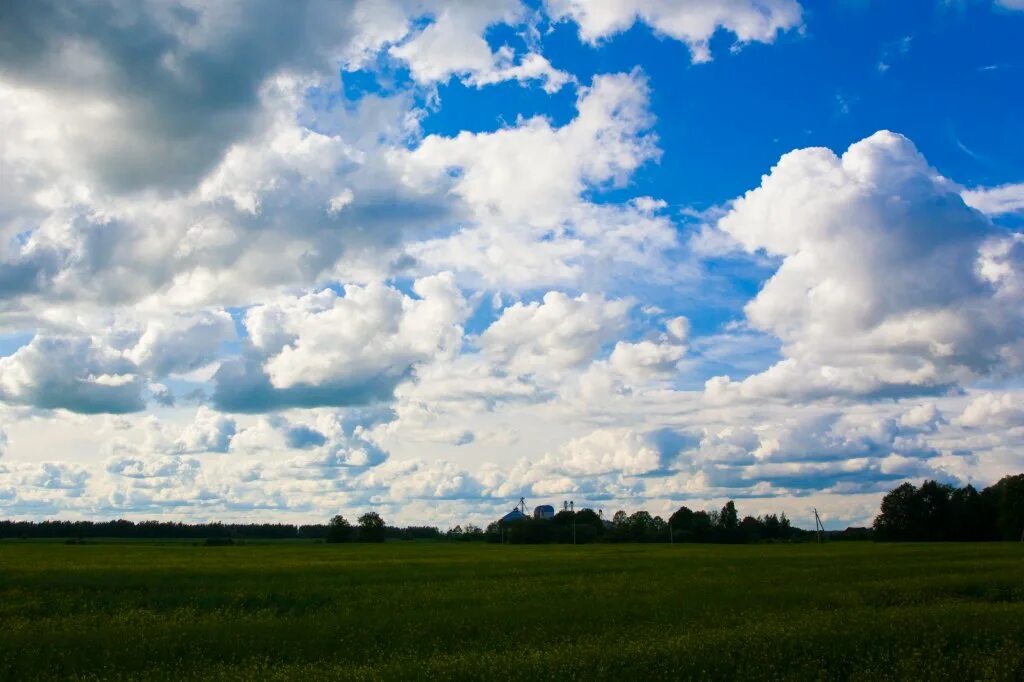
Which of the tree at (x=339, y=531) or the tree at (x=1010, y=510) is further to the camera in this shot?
the tree at (x=339, y=531)

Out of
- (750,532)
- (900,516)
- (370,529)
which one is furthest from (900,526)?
(370,529)

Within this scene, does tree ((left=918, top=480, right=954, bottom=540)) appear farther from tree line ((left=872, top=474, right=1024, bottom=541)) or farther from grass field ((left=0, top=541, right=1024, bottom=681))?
grass field ((left=0, top=541, right=1024, bottom=681))

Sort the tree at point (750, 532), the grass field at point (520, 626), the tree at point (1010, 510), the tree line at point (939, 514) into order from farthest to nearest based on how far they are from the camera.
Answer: the tree at point (750, 532) → the tree line at point (939, 514) → the tree at point (1010, 510) → the grass field at point (520, 626)


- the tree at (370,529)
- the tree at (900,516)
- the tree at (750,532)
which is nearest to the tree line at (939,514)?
the tree at (900,516)

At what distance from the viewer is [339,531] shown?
185625 mm

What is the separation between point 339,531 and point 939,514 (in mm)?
122371

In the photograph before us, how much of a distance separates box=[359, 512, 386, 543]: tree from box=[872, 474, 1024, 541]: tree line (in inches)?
4062

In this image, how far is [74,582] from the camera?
41.3m

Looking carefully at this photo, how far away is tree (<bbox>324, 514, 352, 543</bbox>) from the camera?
603ft

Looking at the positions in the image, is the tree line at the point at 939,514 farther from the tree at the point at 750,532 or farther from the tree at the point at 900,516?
the tree at the point at 750,532

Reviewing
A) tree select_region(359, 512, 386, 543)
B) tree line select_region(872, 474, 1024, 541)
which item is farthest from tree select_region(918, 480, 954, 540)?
tree select_region(359, 512, 386, 543)

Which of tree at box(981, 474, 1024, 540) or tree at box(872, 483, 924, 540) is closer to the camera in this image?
tree at box(981, 474, 1024, 540)

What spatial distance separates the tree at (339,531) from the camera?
18388 centimetres

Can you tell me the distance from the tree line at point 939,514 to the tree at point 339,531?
360 feet
